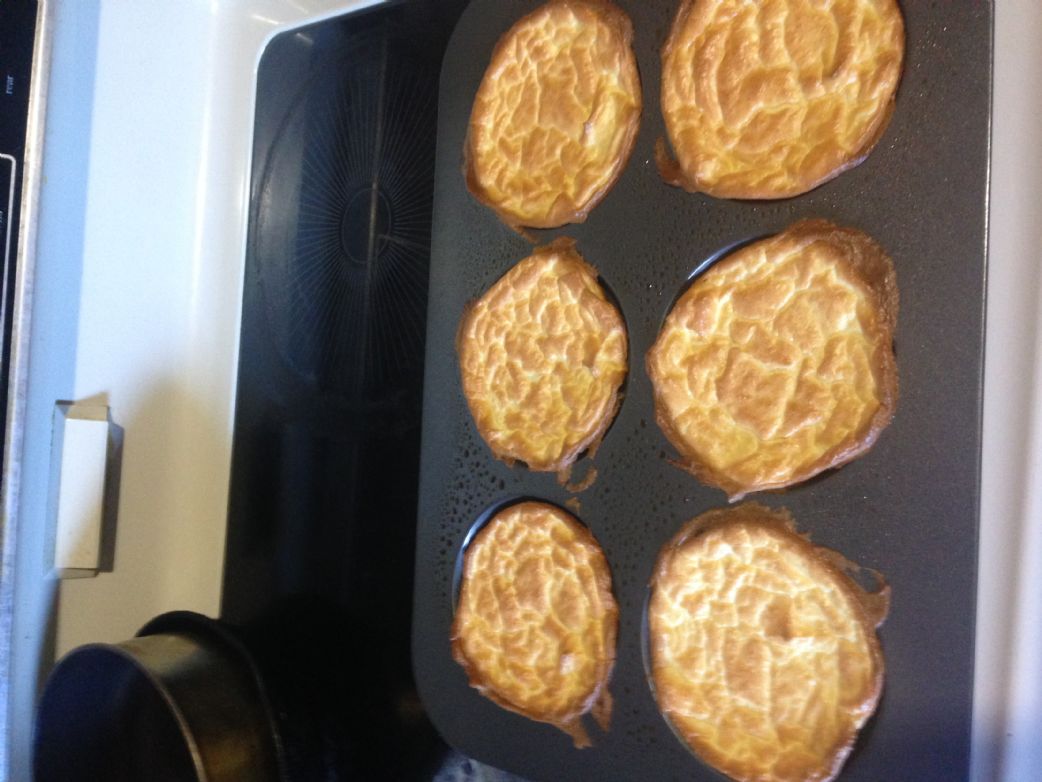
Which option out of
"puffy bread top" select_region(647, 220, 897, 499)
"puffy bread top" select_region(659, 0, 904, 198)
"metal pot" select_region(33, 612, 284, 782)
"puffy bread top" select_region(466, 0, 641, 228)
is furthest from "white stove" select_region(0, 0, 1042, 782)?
"puffy bread top" select_region(647, 220, 897, 499)

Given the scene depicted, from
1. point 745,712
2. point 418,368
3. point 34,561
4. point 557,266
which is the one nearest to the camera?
point 745,712

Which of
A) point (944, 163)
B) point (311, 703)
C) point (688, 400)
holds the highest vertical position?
point (944, 163)

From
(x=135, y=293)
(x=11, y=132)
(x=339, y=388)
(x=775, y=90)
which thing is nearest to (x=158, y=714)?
(x=339, y=388)

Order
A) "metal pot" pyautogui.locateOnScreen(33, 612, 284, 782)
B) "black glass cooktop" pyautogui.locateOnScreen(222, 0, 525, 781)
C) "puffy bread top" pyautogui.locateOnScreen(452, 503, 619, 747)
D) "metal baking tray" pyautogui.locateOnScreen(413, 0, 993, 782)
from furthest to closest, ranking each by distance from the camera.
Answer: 1. "black glass cooktop" pyautogui.locateOnScreen(222, 0, 525, 781)
2. "metal pot" pyautogui.locateOnScreen(33, 612, 284, 782)
3. "puffy bread top" pyautogui.locateOnScreen(452, 503, 619, 747)
4. "metal baking tray" pyautogui.locateOnScreen(413, 0, 993, 782)

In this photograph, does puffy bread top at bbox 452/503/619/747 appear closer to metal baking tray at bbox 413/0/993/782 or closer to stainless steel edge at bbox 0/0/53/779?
metal baking tray at bbox 413/0/993/782

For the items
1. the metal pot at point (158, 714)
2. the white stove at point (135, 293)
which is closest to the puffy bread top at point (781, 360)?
the metal pot at point (158, 714)

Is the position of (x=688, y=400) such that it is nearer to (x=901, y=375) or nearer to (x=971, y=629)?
(x=901, y=375)

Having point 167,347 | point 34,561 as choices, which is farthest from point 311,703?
point 167,347
